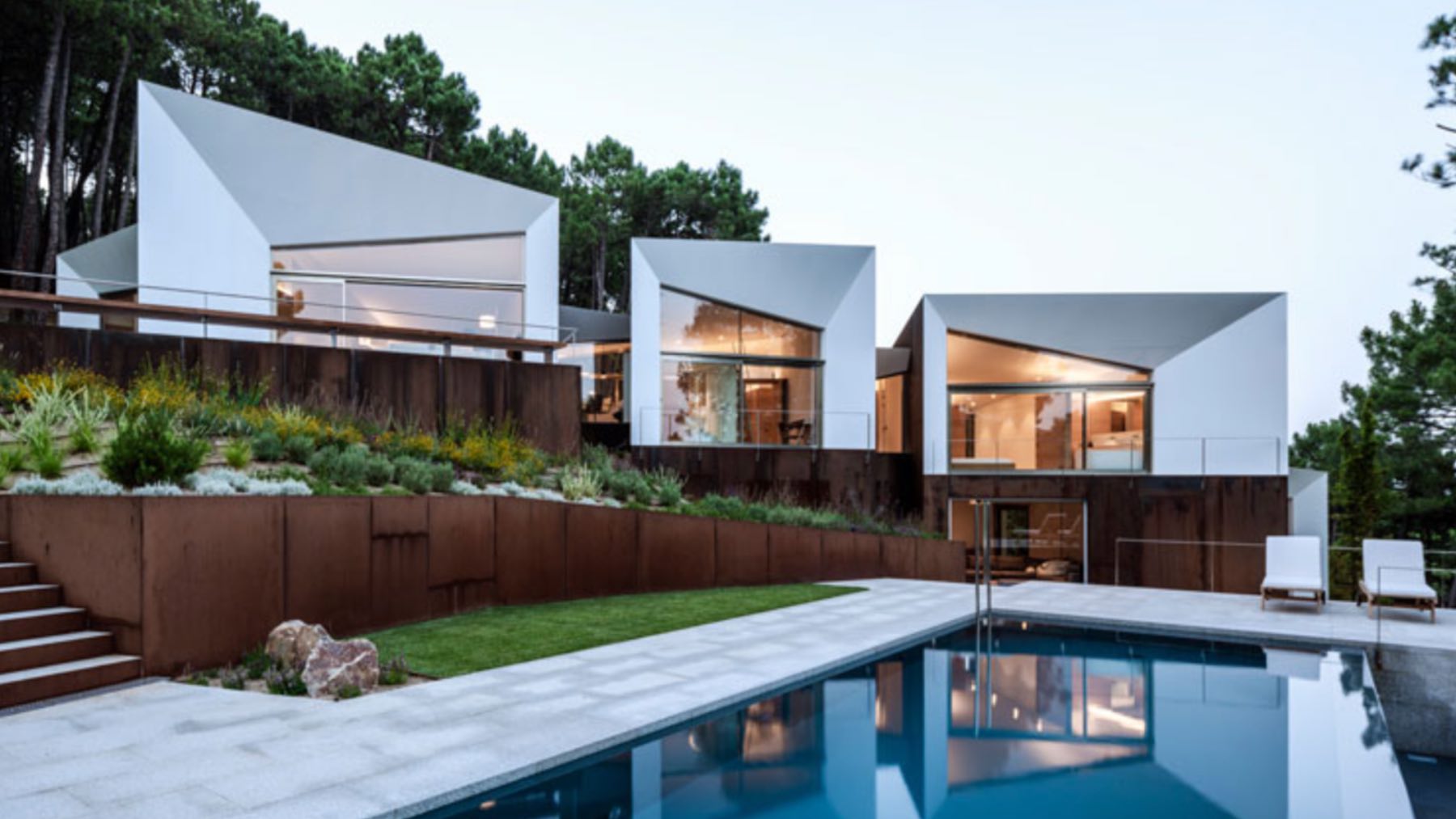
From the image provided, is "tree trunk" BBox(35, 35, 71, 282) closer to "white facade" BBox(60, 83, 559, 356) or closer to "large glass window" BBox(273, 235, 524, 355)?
"white facade" BBox(60, 83, 559, 356)

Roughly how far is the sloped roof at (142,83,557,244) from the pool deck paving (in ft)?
37.9

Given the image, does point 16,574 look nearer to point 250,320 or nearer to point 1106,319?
point 250,320

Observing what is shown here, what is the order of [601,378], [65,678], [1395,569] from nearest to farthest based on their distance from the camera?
1. [65,678]
2. [1395,569]
3. [601,378]

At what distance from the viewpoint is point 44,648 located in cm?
561

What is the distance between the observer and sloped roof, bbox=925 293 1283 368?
18297 millimetres

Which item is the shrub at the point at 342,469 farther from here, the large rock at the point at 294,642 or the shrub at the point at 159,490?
the large rock at the point at 294,642

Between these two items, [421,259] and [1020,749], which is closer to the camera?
[1020,749]

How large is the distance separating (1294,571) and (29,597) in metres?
13.0

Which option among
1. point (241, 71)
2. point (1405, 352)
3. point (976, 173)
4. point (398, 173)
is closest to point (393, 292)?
point (398, 173)

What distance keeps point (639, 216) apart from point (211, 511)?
28870 millimetres

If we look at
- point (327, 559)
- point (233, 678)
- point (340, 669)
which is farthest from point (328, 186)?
point (340, 669)

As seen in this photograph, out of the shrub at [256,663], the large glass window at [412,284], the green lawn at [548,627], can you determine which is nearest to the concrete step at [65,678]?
the shrub at [256,663]

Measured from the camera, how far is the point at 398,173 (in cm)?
1672

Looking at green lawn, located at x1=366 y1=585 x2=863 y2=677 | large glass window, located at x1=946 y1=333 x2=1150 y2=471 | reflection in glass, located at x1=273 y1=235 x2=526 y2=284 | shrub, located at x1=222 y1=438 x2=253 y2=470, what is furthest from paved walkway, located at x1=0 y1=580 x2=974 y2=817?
large glass window, located at x1=946 y1=333 x2=1150 y2=471
